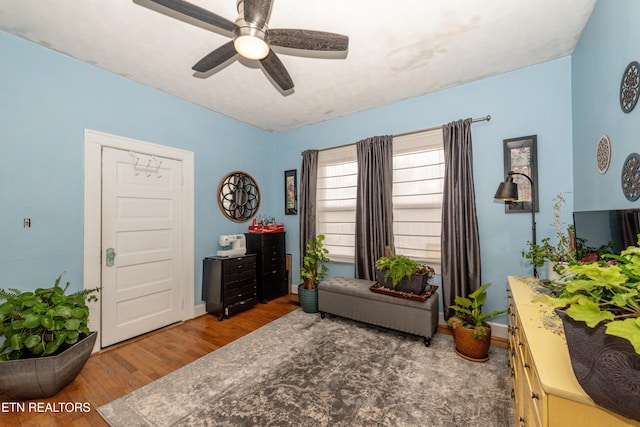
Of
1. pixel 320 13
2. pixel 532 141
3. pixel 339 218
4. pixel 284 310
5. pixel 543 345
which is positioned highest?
pixel 320 13

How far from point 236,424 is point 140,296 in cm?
A: 201

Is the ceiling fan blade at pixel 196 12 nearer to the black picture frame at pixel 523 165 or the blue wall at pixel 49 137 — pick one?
the blue wall at pixel 49 137

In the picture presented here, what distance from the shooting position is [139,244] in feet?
9.27

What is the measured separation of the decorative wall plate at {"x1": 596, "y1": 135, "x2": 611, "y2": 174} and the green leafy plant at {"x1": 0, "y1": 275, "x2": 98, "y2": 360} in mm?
3961

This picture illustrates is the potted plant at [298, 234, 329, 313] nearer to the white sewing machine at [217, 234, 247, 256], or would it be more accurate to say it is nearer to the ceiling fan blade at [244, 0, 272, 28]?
the white sewing machine at [217, 234, 247, 256]

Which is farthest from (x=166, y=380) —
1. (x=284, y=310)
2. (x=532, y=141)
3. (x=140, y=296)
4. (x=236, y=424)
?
(x=532, y=141)

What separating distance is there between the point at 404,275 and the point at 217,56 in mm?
2630

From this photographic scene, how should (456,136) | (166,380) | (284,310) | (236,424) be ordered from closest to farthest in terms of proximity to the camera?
(236,424)
(166,380)
(456,136)
(284,310)

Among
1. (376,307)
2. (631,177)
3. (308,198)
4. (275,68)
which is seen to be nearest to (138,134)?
(275,68)

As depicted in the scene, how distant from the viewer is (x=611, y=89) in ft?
5.22

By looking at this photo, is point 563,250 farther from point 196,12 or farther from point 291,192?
point 291,192

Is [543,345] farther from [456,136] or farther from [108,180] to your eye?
[108,180]

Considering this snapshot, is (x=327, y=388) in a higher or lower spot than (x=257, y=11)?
lower

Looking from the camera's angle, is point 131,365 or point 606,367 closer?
point 606,367
